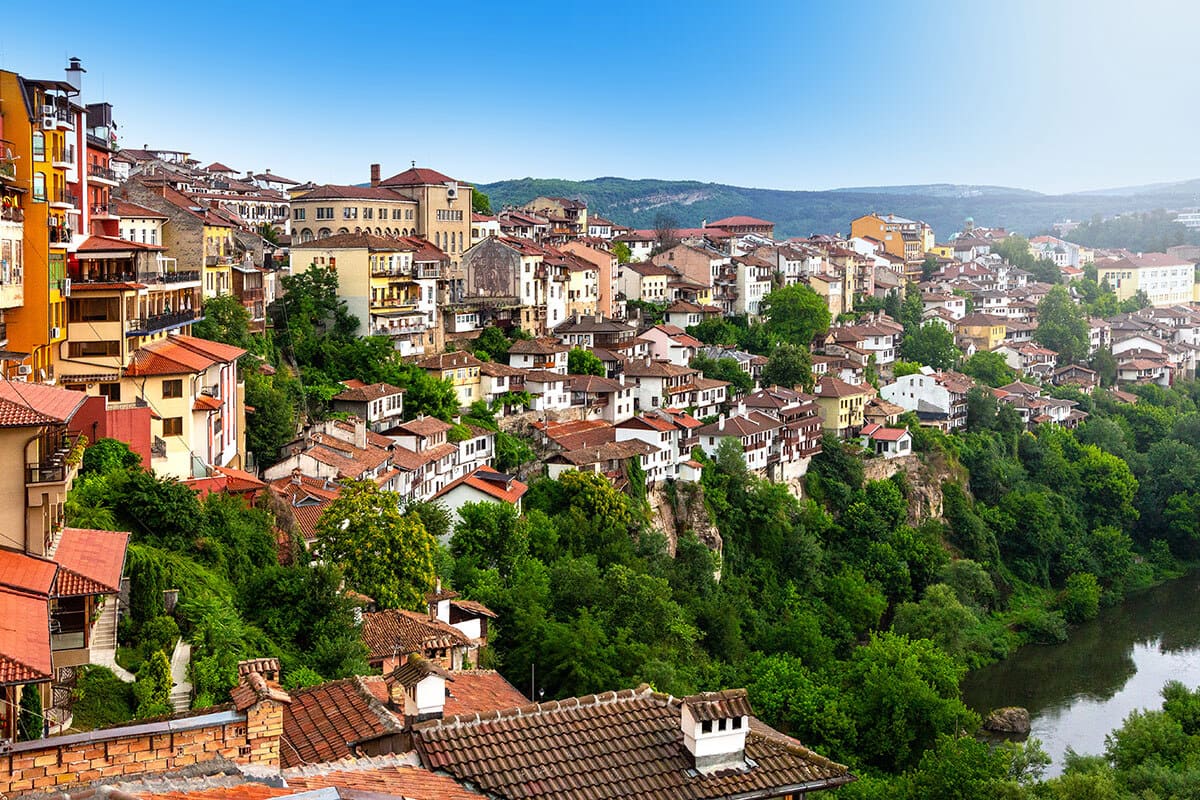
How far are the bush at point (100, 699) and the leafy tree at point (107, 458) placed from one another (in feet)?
20.2

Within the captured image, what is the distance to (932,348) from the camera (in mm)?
65188

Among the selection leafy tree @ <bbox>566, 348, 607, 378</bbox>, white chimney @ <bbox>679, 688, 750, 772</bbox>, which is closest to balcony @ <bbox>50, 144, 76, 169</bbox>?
white chimney @ <bbox>679, 688, 750, 772</bbox>

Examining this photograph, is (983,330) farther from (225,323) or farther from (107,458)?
(107,458)

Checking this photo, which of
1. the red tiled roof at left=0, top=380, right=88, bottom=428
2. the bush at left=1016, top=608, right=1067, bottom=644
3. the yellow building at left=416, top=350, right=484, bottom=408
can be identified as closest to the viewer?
the red tiled roof at left=0, top=380, right=88, bottom=428

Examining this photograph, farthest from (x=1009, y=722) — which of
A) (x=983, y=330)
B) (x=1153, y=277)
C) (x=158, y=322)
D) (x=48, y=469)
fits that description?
(x=1153, y=277)

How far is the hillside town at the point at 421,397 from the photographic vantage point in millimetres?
8648

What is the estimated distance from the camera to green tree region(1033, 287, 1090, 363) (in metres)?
73.9

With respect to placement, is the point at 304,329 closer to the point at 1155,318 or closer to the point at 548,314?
the point at 548,314

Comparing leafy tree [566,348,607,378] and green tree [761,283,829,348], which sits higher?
green tree [761,283,829,348]

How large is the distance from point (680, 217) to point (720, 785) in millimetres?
156105

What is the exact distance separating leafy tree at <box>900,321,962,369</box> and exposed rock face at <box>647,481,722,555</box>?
27.5 metres

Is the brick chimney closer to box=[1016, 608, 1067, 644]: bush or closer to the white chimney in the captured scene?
the white chimney

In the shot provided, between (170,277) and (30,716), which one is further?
(170,277)

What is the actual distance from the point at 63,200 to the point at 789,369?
34364 mm
